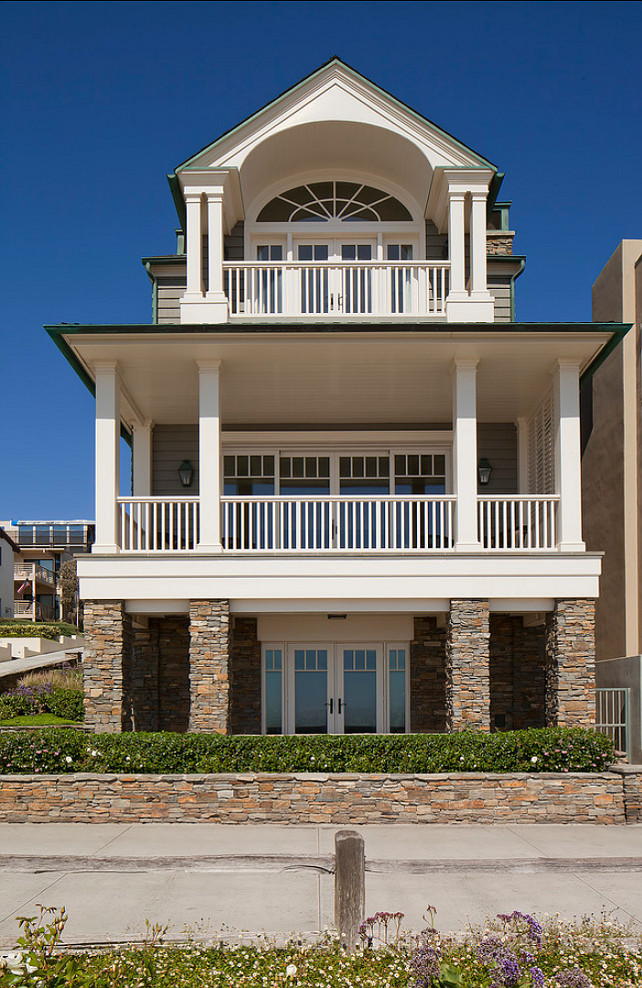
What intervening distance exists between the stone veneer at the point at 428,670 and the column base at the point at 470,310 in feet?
18.6

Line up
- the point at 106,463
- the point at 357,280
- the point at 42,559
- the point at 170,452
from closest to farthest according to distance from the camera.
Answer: the point at 106,463
the point at 357,280
the point at 170,452
the point at 42,559

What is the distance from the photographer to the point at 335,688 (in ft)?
55.9

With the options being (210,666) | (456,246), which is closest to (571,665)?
(210,666)

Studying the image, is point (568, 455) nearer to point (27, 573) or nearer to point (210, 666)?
point (210, 666)

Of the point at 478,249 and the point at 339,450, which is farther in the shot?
the point at 339,450

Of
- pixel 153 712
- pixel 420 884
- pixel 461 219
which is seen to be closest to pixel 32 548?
pixel 153 712

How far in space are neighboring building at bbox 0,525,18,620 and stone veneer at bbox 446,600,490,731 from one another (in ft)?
130

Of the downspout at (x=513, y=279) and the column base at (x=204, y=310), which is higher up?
the downspout at (x=513, y=279)

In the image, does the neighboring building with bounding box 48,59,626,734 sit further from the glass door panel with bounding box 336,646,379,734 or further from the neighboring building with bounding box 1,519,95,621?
the neighboring building with bounding box 1,519,95,621

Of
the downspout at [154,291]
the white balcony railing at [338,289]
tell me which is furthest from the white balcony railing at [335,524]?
the downspout at [154,291]

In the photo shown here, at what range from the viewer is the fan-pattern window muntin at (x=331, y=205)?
712 inches

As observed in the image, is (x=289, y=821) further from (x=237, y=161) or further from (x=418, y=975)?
(x=237, y=161)

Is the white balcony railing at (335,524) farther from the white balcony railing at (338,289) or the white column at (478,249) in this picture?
the white column at (478,249)

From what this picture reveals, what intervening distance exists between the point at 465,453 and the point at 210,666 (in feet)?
17.4
